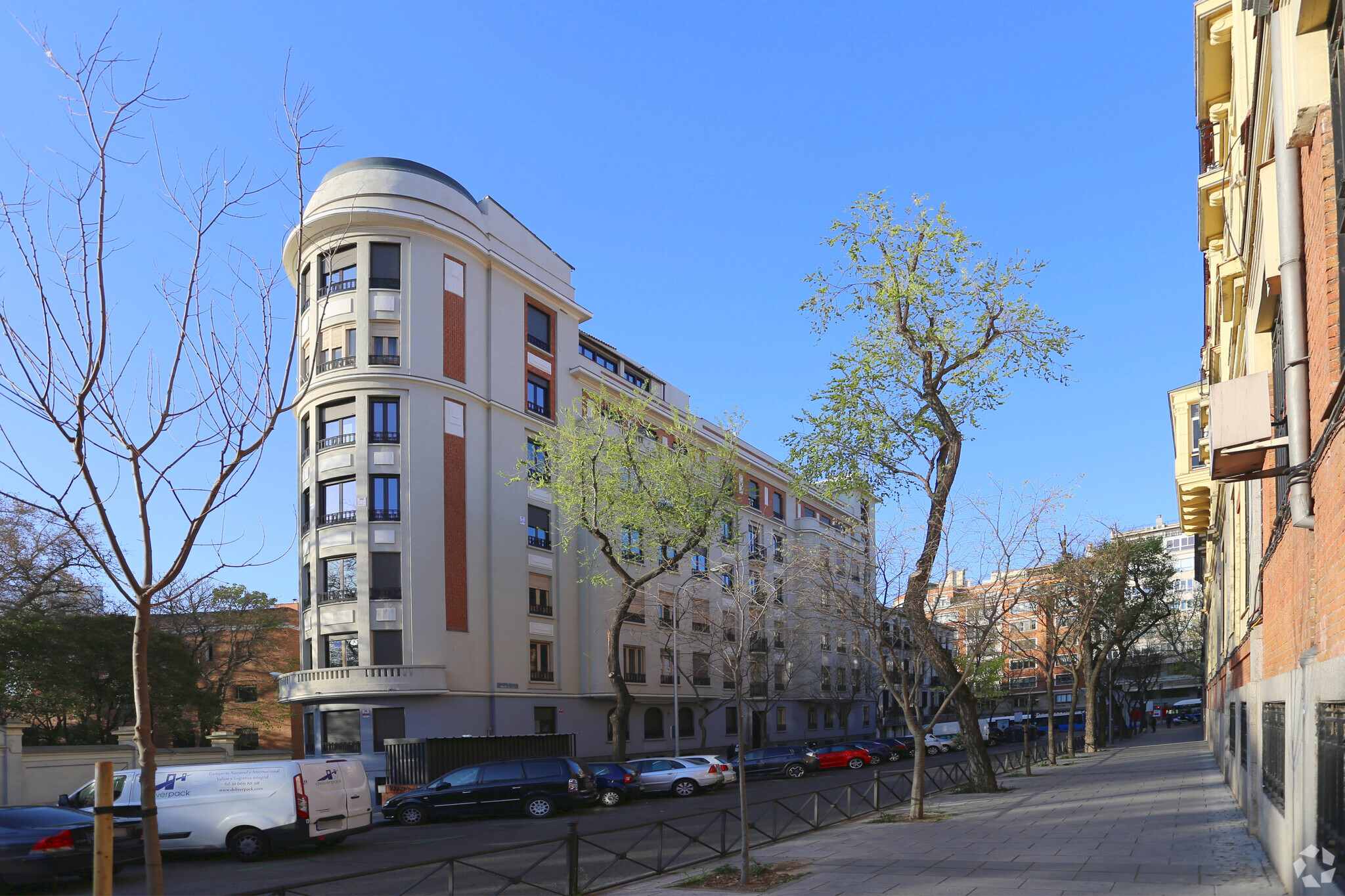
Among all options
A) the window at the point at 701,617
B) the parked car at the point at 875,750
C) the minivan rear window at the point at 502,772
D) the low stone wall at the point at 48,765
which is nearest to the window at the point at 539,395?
the window at the point at 701,617

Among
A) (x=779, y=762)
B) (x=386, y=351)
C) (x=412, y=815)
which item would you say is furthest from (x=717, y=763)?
(x=386, y=351)

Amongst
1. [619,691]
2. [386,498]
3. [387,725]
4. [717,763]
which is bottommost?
[717,763]

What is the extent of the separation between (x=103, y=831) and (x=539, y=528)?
36.7 m

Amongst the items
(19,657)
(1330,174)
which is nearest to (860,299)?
(1330,174)

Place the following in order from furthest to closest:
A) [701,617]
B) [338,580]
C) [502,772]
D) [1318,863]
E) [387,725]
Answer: [701,617] < [338,580] < [387,725] < [502,772] < [1318,863]

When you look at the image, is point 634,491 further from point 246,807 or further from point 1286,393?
point 1286,393

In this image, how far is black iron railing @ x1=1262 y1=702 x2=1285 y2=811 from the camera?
409 inches

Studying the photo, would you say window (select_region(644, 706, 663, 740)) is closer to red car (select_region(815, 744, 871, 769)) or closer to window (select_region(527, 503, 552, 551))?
red car (select_region(815, 744, 871, 769))

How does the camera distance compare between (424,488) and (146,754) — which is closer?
(146,754)

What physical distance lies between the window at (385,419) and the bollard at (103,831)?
3147 centimetres

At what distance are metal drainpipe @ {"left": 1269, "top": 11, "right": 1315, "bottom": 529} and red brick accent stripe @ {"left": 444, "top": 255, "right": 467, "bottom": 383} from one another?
107 ft

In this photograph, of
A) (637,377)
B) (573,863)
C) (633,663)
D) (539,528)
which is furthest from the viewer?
(637,377)

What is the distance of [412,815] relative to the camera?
23.7 metres

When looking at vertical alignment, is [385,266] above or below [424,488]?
above
